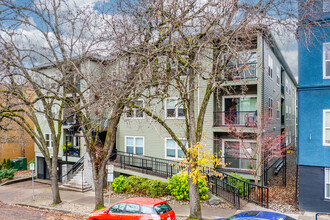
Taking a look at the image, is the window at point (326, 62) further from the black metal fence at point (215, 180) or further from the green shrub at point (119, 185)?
the green shrub at point (119, 185)

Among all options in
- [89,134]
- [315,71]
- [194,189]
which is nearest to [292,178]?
[315,71]

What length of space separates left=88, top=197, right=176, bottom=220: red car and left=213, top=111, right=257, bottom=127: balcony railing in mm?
9002

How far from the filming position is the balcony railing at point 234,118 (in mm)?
18172

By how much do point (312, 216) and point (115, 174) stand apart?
14311mm

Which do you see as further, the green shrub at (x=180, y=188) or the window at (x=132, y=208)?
the green shrub at (x=180, y=188)

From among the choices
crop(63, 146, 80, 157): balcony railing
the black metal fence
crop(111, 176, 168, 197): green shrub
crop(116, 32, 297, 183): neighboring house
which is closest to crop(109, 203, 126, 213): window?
the black metal fence

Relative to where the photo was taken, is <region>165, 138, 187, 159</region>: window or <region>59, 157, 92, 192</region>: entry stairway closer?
<region>165, 138, 187, 159</region>: window

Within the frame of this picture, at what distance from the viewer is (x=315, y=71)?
535 inches

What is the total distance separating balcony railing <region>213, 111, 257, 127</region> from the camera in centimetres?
1817

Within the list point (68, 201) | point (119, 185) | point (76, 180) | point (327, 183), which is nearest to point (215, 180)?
point (327, 183)

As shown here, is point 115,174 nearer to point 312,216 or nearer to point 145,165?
point 145,165

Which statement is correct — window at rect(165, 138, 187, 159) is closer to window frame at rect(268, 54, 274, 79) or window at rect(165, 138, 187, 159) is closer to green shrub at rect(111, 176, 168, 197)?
green shrub at rect(111, 176, 168, 197)

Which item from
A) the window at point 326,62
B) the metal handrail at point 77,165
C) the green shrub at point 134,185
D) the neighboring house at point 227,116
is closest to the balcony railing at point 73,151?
the metal handrail at point 77,165

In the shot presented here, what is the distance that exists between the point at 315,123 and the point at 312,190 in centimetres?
316
